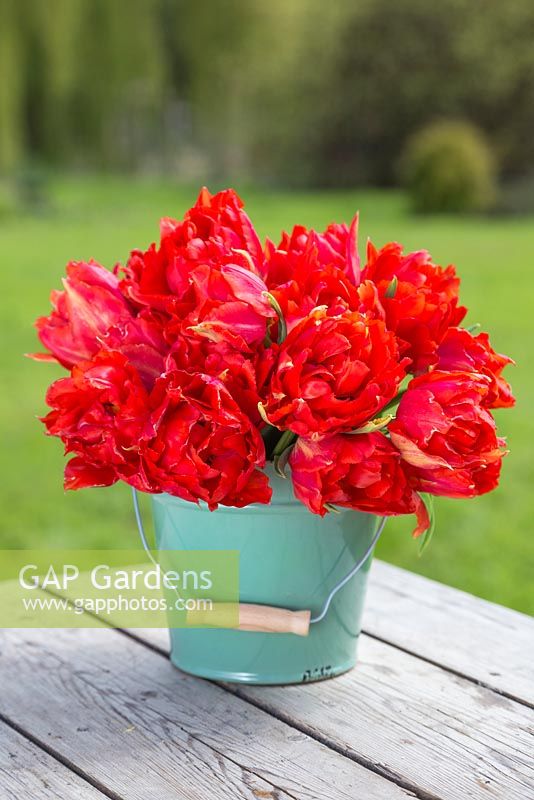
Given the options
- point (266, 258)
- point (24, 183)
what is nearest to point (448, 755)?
point (266, 258)

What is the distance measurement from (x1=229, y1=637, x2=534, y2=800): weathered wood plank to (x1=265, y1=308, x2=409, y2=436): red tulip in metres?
0.27

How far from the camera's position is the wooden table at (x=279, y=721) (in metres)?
0.88

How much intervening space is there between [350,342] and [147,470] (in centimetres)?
20

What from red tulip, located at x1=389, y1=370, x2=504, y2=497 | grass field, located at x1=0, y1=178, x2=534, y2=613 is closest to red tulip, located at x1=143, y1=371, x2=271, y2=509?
red tulip, located at x1=389, y1=370, x2=504, y2=497

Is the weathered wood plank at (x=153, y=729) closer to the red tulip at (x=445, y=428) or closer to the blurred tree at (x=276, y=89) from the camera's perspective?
the red tulip at (x=445, y=428)

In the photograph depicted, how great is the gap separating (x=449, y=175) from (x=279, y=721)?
8078 millimetres

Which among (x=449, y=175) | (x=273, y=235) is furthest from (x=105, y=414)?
(x=449, y=175)

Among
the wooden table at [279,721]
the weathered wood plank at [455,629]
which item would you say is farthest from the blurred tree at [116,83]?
the wooden table at [279,721]

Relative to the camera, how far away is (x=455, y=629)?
1172mm

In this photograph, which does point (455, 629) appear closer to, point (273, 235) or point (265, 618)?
point (265, 618)

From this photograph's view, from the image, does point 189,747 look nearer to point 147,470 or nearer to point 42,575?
point 147,470

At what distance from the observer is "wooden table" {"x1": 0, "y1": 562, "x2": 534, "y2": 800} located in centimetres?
88

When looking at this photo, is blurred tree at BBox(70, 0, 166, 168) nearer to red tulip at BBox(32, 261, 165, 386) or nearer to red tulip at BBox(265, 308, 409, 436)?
red tulip at BBox(32, 261, 165, 386)

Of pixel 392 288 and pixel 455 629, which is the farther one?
pixel 455 629
